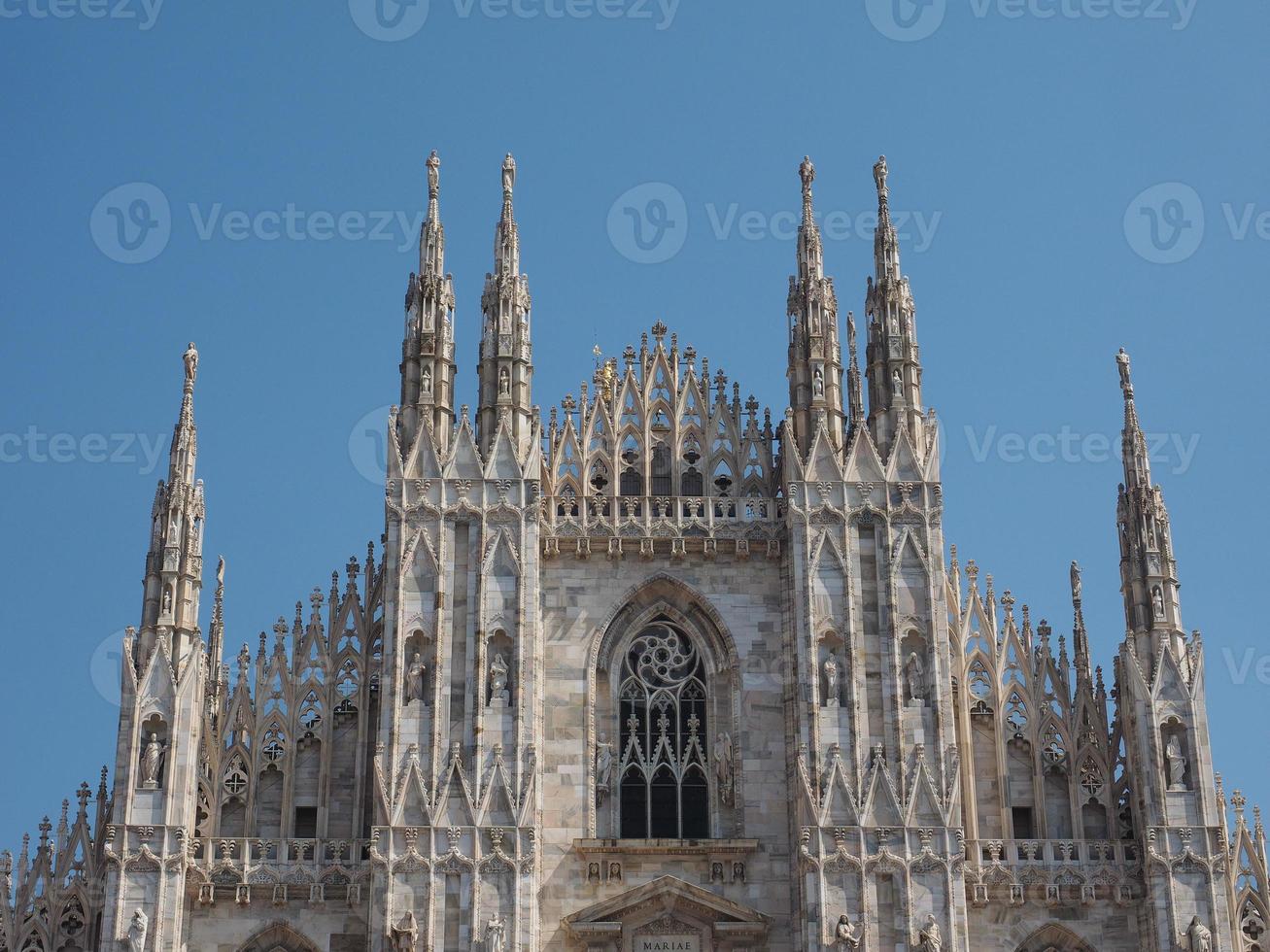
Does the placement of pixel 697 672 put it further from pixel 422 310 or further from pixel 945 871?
pixel 422 310

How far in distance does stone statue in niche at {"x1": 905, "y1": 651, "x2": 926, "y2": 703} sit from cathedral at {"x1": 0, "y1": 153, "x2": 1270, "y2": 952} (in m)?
0.04

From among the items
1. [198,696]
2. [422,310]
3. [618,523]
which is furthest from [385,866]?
[422,310]

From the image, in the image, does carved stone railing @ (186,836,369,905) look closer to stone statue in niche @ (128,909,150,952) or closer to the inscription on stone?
stone statue in niche @ (128,909,150,952)

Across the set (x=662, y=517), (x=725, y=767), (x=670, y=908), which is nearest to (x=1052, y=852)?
(x=725, y=767)

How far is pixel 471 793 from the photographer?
3216 cm

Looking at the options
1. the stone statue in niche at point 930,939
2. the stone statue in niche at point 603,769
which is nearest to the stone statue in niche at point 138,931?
the stone statue in niche at point 603,769

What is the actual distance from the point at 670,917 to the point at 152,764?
26.2ft

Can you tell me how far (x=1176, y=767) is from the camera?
32781mm

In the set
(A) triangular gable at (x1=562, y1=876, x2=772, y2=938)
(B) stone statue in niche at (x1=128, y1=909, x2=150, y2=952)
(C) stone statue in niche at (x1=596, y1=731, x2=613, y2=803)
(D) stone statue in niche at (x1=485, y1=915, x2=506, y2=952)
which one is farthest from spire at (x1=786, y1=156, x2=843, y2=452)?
(B) stone statue in niche at (x1=128, y1=909, x2=150, y2=952)

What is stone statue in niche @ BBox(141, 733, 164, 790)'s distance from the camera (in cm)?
3209

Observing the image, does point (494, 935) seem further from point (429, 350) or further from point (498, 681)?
point (429, 350)

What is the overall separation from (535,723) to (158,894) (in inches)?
237

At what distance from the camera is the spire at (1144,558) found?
111 feet

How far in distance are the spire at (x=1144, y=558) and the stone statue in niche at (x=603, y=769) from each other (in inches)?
328
